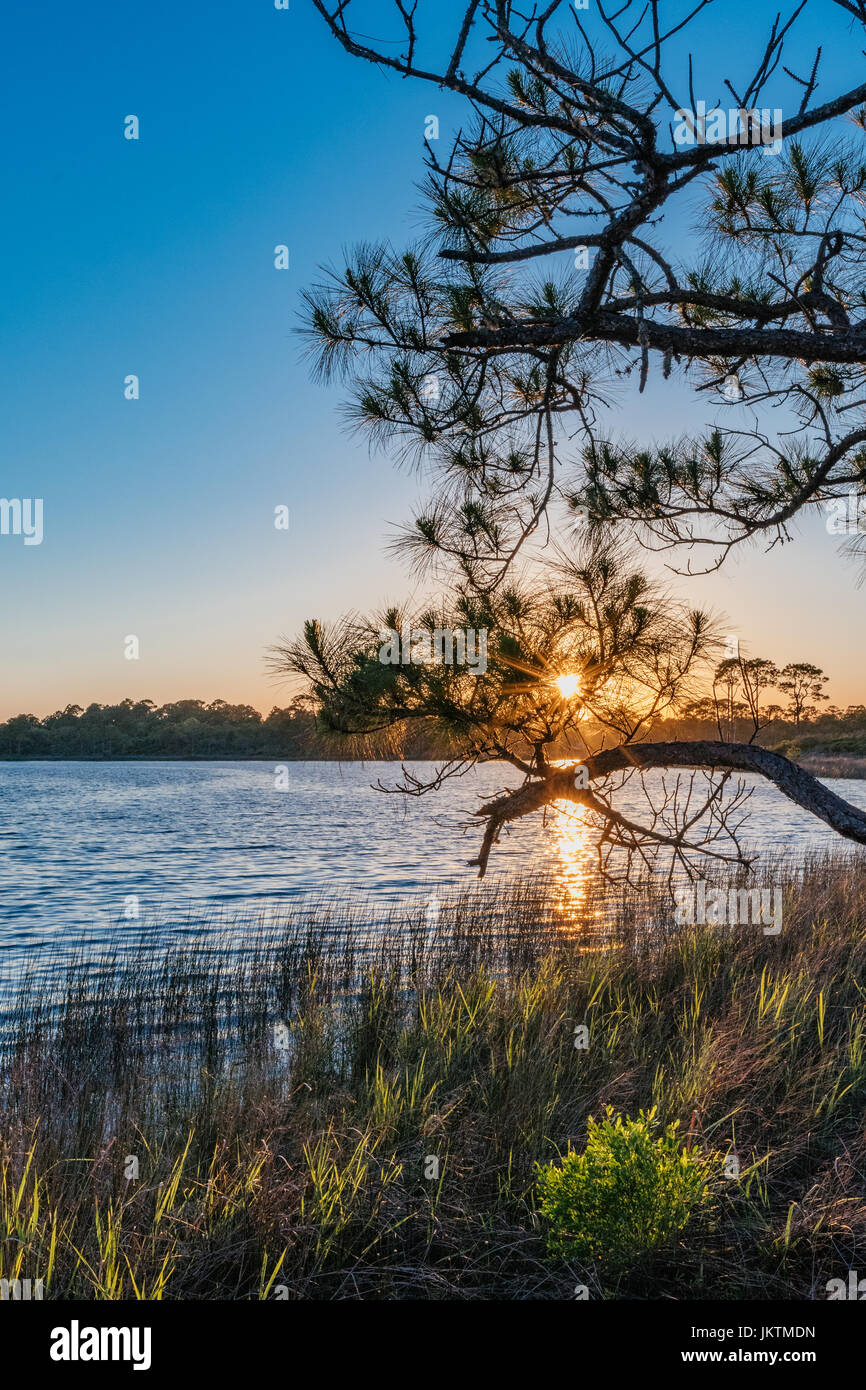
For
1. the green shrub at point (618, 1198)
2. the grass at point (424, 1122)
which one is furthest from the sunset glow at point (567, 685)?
the green shrub at point (618, 1198)

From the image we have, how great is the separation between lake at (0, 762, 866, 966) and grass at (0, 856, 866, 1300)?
1.22 meters

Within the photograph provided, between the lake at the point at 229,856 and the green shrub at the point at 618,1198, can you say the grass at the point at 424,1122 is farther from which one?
the lake at the point at 229,856

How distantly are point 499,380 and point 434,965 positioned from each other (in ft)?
15.8

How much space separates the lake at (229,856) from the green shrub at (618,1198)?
1.56m

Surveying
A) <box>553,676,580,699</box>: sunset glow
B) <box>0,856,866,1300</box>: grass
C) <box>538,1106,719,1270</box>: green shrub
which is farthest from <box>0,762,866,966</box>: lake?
<box>538,1106,719,1270</box>: green shrub

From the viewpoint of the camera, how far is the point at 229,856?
714 inches

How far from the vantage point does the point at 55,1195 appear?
2.82 metres

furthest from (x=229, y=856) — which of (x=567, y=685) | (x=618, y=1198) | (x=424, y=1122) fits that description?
(x=618, y=1198)

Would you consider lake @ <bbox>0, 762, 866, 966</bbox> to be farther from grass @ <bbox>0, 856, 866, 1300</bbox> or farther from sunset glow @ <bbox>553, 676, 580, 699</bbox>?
grass @ <bbox>0, 856, 866, 1300</bbox>

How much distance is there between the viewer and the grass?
242cm

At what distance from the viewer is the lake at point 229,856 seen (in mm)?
11352
